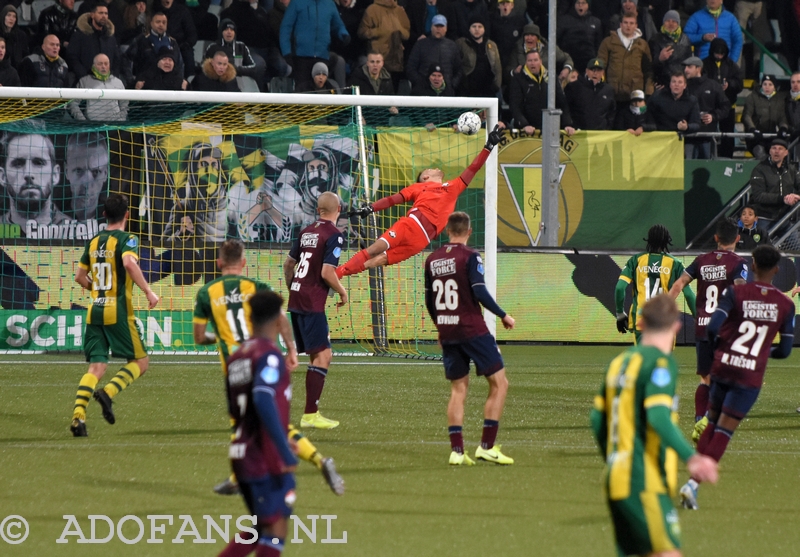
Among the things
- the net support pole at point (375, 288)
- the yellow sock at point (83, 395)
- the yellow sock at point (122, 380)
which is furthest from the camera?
the net support pole at point (375, 288)

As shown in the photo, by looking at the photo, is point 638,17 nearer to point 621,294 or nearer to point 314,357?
point 621,294

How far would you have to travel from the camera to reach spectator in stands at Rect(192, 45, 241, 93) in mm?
18859

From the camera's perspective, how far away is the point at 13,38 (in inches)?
754

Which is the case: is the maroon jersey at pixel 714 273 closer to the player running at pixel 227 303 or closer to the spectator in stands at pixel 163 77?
the player running at pixel 227 303

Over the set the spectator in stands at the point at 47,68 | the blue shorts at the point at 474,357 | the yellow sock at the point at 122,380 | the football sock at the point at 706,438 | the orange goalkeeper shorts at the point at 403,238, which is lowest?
the football sock at the point at 706,438

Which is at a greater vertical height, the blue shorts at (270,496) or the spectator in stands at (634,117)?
the spectator in stands at (634,117)

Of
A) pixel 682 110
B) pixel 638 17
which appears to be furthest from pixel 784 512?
pixel 638 17

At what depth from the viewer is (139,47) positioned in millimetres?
19406

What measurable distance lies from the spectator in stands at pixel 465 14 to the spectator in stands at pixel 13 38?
7692 millimetres

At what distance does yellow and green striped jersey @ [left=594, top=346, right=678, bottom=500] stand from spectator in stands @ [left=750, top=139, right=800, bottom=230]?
53.3 ft

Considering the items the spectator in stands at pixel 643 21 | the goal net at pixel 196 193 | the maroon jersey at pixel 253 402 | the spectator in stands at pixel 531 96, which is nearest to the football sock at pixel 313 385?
the maroon jersey at pixel 253 402

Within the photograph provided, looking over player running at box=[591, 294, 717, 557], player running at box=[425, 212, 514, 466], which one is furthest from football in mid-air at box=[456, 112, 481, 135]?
player running at box=[591, 294, 717, 557]

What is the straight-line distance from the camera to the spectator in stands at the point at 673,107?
20.8 m

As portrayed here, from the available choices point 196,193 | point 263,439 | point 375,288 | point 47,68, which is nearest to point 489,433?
point 263,439
